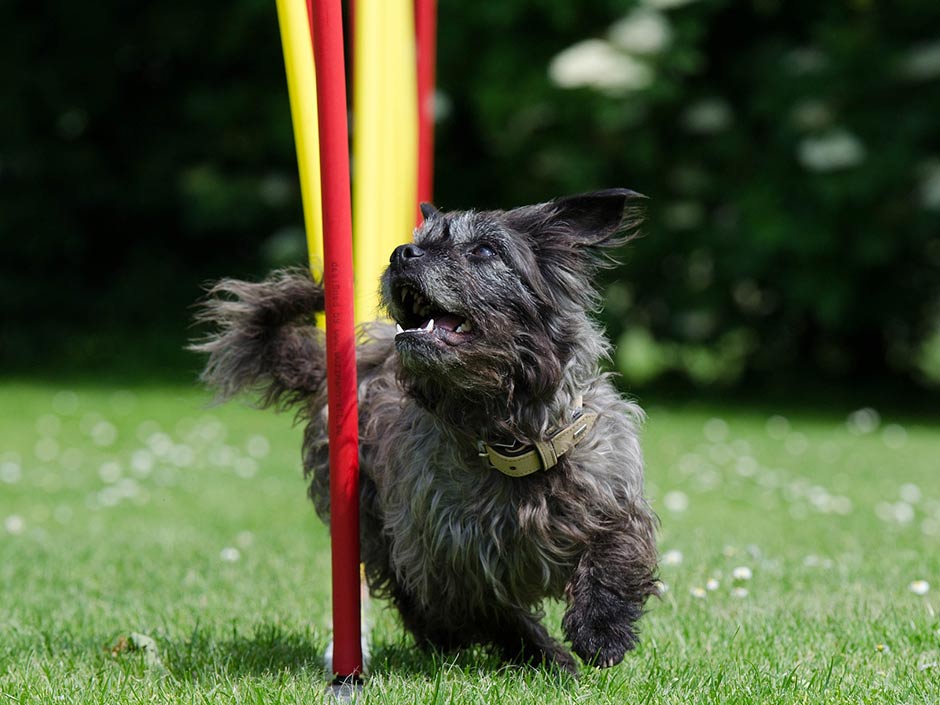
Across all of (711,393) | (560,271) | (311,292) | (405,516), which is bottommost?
(711,393)

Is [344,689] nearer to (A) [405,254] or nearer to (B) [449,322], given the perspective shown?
(B) [449,322]

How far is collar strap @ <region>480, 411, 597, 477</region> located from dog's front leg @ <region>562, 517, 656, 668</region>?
295mm

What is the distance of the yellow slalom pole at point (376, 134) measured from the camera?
17.5 feet

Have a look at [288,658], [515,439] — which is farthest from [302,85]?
[288,658]

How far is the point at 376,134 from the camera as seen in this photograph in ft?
18.2

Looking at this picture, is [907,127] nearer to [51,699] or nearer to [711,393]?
[711,393]

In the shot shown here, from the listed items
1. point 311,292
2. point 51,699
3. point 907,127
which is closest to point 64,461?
point 311,292

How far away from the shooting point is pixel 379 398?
4.27 metres

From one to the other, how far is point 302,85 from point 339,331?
0.95 metres

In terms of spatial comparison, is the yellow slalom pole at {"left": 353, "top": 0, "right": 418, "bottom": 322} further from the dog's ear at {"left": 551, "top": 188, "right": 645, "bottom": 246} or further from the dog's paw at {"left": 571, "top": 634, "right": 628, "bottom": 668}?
the dog's paw at {"left": 571, "top": 634, "right": 628, "bottom": 668}

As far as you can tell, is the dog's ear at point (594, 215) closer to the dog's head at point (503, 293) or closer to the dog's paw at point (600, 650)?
the dog's head at point (503, 293)

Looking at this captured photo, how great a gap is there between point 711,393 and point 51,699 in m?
11.6

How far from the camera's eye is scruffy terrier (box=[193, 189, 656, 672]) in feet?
11.4

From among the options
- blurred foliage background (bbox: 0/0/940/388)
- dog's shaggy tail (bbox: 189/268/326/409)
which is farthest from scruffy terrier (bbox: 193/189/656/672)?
blurred foliage background (bbox: 0/0/940/388)
